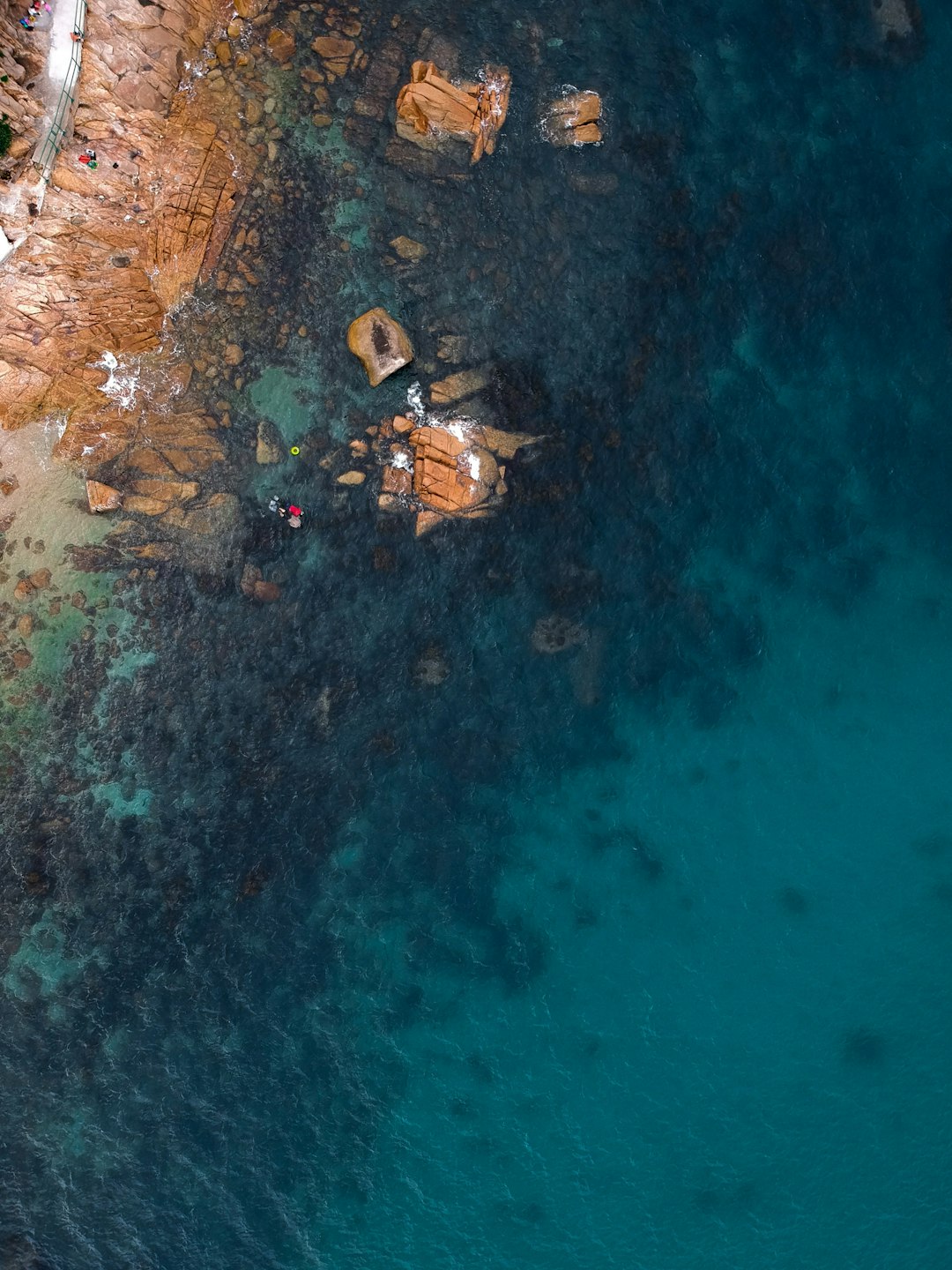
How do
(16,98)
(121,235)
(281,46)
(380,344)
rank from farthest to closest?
(380,344), (281,46), (121,235), (16,98)

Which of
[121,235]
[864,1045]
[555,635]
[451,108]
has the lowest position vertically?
[864,1045]

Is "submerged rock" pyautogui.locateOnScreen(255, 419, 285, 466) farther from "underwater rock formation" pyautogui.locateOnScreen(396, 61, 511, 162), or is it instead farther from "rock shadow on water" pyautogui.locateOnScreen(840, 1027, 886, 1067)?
"rock shadow on water" pyautogui.locateOnScreen(840, 1027, 886, 1067)

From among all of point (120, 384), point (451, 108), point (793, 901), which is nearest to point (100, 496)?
point (120, 384)

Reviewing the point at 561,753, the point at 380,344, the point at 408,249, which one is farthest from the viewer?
the point at 561,753

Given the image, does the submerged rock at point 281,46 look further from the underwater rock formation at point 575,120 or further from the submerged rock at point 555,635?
the submerged rock at point 555,635

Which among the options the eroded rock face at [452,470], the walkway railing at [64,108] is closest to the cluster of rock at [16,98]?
the walkway railing at [64,108]

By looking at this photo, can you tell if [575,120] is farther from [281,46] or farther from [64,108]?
[64,108]

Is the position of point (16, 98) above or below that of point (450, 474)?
above
